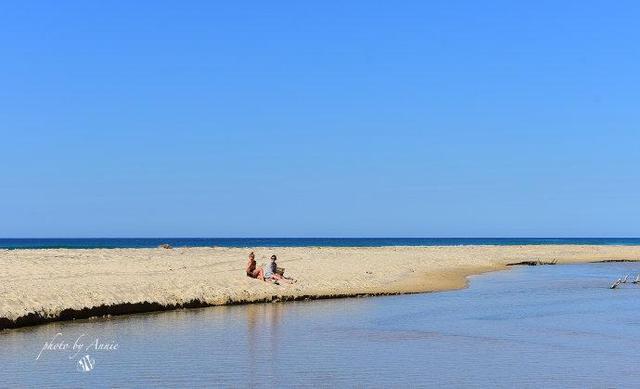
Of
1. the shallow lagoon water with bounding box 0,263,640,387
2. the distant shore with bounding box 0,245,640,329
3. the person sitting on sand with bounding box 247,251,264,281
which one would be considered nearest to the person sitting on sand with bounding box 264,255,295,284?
the person sitting on sand with bounding box 247,251,264,281

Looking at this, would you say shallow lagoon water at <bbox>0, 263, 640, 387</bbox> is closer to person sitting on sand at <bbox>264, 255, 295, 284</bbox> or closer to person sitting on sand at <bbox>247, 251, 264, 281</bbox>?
person sitting on sand at <bbox>264, 255, 295, 284</bbox>

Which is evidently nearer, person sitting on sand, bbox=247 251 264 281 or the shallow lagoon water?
the shallow lagoon water

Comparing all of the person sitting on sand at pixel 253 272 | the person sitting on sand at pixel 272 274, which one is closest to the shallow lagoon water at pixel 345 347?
the person sitting on sand at pixel 272 274

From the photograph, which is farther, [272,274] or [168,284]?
[272,274]

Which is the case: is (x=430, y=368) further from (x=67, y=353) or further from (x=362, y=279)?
(x=362, y=279)

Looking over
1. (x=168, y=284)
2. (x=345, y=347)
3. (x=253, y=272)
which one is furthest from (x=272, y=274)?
(x=345, y=347)

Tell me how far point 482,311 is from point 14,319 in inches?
595

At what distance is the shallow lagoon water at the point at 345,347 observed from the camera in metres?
14.9

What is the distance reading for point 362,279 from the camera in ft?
115

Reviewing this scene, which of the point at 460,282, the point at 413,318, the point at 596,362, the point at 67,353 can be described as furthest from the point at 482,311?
the point at 67,353

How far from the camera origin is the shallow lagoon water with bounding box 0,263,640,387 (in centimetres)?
1488

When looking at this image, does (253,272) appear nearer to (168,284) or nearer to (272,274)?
(272,274)

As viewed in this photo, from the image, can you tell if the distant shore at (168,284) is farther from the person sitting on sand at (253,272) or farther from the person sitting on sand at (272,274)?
the person sitting on sand at (272,274)

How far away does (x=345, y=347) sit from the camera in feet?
60.8
